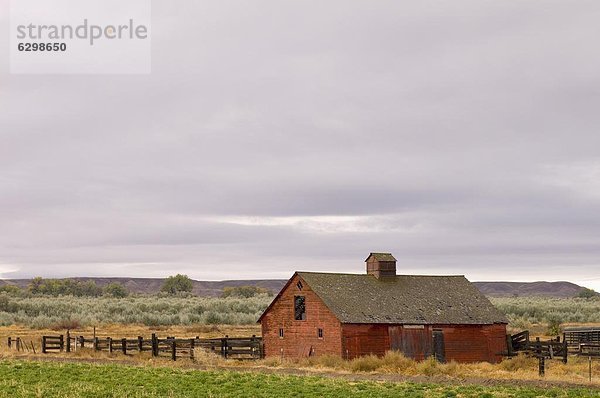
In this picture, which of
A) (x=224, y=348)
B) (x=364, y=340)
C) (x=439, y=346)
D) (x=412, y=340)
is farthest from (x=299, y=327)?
(x=439, y=346)

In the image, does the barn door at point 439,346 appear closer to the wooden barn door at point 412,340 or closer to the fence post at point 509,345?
the wooden barn door at point 412,340

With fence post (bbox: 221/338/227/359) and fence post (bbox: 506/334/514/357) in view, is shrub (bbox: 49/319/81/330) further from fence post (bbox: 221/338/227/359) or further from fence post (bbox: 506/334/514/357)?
fence post (bbox: 506/334/514/357)

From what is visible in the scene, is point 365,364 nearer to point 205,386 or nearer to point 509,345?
point 509,345

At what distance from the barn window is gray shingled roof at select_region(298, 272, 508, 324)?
1.42 metres

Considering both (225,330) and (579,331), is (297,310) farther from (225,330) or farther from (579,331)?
(225,330)

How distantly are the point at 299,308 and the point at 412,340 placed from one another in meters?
7.40

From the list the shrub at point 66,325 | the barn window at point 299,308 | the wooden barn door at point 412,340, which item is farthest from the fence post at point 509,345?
the shrub at point 66,325

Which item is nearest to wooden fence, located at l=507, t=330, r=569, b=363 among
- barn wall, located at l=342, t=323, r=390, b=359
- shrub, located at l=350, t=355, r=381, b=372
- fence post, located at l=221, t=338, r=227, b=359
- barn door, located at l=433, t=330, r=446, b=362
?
barn door, located at l=433, t=330, r=446, b=362

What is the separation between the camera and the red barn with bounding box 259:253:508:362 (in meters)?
49.2

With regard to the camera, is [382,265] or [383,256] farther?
[383,256]

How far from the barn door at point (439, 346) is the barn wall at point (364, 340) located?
9.49 ft

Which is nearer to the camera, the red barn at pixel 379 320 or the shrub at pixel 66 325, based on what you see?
the red barn at pixel 379 320

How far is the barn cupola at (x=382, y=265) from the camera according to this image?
2188 inches

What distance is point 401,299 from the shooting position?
52.1 meters
